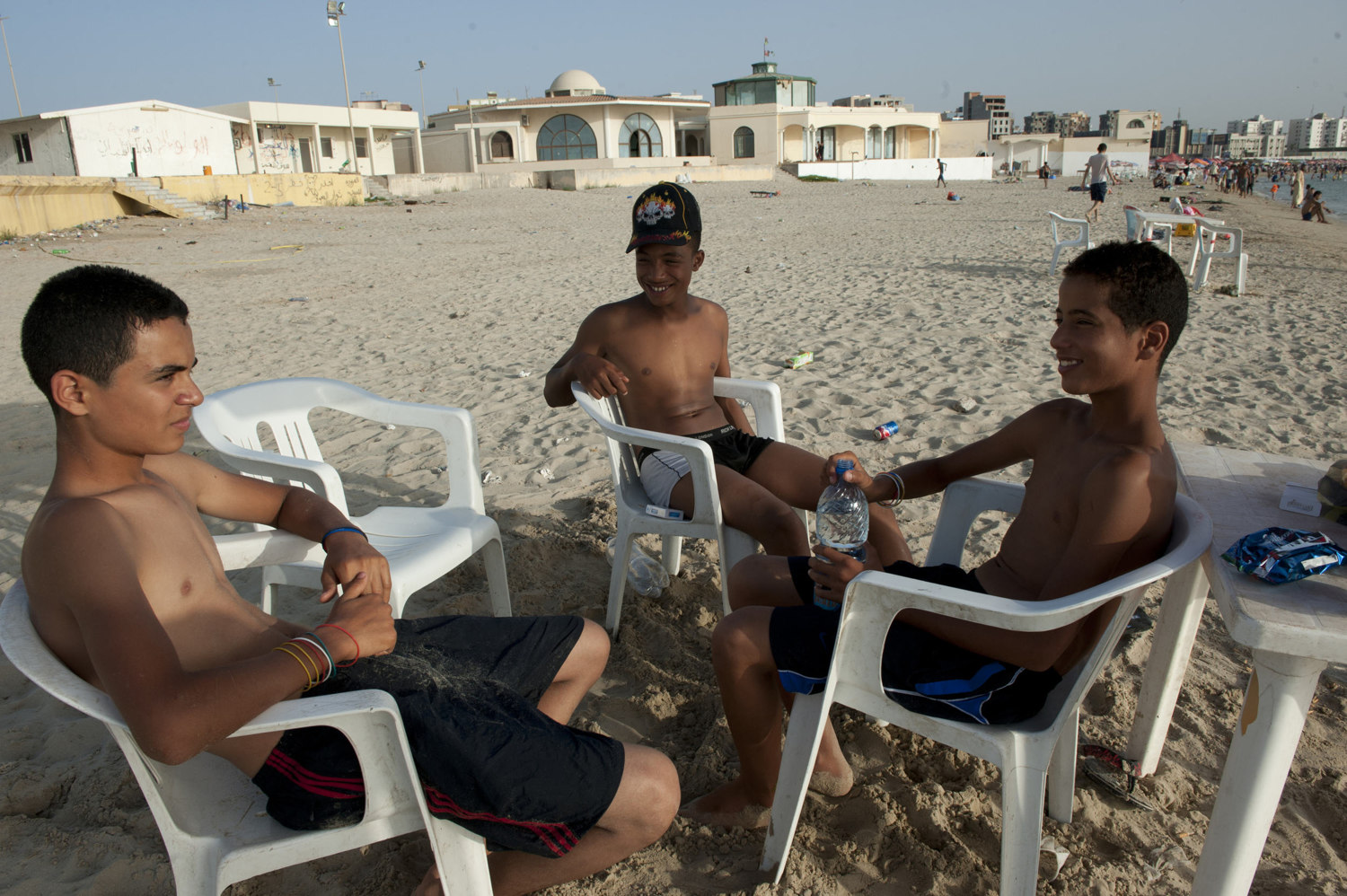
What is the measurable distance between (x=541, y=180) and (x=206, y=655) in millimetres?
35198

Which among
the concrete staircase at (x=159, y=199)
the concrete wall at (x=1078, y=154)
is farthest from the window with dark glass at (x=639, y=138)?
the concrete wall at (x=1078, y=154)

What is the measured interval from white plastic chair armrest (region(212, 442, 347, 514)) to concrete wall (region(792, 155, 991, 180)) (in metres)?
44.1

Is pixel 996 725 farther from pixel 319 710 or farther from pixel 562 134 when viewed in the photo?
pixel 562 134

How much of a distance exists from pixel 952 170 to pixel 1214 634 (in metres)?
53.6

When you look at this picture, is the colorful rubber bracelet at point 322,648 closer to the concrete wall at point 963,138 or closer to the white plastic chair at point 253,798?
the white plastic chair at point 253,798

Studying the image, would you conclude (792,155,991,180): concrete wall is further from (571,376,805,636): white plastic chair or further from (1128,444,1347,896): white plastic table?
(1128,444,1347,896): white plastic table

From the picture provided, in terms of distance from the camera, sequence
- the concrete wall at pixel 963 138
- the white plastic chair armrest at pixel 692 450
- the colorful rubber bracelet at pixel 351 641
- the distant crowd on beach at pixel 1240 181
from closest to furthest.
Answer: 1. the colorful rubber bracelet at pixel 351 641
2. the white plastic chair armrest at pixel 692 450
3. the distant crowd on beach at pixel 1240 181
4. the concrete wall at pixel 963 138

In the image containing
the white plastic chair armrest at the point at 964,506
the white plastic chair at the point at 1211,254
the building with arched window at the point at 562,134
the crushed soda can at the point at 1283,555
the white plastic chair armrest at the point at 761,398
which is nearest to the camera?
the crushed soda can at the point at 1283,555

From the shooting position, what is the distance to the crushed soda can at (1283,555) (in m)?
1.50

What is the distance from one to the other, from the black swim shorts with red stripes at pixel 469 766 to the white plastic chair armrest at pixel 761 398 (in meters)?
1.97

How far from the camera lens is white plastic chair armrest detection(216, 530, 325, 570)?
221 cm

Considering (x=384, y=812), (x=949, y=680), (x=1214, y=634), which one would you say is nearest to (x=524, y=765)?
(x=384, y=812)

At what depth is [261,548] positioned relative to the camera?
228 centimetres

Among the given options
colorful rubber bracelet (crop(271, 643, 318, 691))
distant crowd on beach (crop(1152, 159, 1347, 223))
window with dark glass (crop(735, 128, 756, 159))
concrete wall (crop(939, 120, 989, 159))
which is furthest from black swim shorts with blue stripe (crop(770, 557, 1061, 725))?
concrete wall (crop(939, 120, 989, 159))
